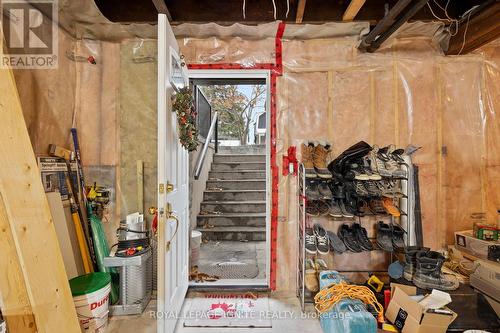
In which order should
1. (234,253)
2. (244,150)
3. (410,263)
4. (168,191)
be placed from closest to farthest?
(168,191) < (410,263) < (234,253) < (244,150)

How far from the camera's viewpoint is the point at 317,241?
2.14 m

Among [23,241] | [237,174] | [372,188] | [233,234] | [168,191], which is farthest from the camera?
[237,174]

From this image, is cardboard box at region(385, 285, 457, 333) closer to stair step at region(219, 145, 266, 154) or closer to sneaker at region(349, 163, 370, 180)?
sneaker at region(349, 163, 370, 180)

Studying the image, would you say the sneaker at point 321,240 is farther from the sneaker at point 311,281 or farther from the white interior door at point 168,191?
the white interior door at point 168,191

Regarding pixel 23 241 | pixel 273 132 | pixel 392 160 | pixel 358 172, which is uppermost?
pixel 273 132

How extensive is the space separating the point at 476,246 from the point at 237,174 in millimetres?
3485

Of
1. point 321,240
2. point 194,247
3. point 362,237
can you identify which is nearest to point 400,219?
point 362,237

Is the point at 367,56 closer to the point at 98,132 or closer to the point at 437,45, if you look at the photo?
the point at 437,45

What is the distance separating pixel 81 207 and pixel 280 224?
1895 mm

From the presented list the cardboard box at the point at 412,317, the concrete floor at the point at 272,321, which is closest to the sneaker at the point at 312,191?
the cardboard box at the point at 412,317

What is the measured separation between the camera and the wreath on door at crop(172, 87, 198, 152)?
1.80 meters

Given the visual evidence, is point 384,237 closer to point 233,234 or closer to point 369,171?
point 369,171

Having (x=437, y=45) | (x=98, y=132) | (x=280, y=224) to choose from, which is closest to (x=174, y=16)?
(x=98, y=132)

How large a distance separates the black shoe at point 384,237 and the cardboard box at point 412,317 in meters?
0.36
